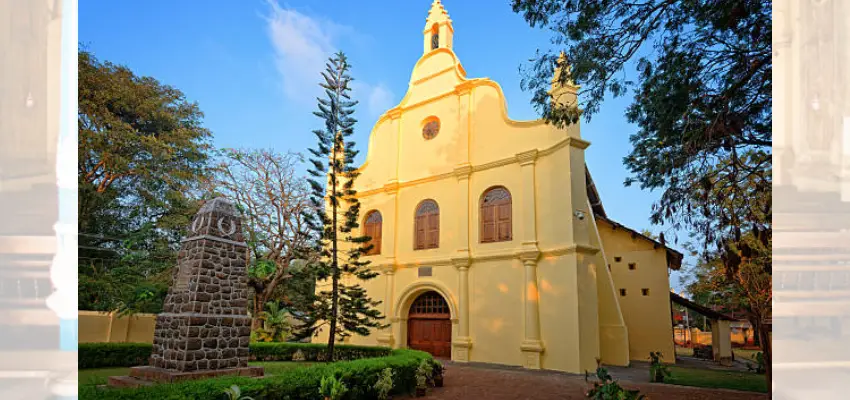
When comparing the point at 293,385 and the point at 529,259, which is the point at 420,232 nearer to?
the point at 529,259

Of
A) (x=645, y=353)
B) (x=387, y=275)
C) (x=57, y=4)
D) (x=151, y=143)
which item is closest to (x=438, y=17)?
(x=387, y=275)

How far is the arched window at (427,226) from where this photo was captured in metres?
15.4

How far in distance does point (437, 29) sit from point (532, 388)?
42.5 feet

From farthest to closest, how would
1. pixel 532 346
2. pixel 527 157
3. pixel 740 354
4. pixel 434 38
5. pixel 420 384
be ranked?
pixel 740 354
pixel 434 38
pixel 527 157
pixel 532 346
pixel 420 384

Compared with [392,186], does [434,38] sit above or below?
above

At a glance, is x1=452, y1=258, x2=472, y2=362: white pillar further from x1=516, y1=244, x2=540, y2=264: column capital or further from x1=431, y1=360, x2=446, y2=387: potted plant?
x1=431, y1=360, x2=446, y2=387: potted plant

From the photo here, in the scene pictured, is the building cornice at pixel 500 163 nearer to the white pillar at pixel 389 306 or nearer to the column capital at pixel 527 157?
the column capital at pixel 527 157

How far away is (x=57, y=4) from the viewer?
5.99 ft

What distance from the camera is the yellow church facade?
490 inches

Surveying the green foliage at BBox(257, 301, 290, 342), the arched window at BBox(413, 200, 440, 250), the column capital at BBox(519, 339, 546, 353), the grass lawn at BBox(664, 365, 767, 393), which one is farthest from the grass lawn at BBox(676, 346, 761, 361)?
the green foliage at BBox(257, 301, 290, 342)

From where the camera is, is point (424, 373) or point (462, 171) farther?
point (462, 171)

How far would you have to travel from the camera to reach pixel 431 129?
1639 centimetres

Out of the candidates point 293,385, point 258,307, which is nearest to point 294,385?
point 293,385

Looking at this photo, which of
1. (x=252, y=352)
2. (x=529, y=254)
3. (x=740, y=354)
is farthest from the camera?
(x=740, y=354)
